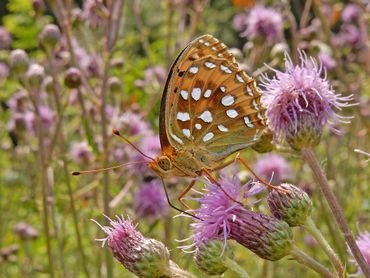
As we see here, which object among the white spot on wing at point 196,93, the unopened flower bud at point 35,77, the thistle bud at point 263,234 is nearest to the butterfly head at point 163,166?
the white spot on wing at point 196,93

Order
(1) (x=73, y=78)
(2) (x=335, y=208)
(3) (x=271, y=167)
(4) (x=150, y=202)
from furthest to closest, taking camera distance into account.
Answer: (3) (x=271, y=167)
(4) (x=150, y=202)
(1) (x=73, y=78)
(2) (x=335, y=208)

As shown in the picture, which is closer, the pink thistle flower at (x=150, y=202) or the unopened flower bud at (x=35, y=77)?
the unopened flower bud at (x=35, y=77)

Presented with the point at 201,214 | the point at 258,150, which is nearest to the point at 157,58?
the point at 258,150

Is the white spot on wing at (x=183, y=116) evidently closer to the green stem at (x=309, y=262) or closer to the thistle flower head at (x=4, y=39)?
the green stem at (x=309, y=262)

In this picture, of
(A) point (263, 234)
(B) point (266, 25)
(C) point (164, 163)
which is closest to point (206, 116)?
(C) point (164, 163)

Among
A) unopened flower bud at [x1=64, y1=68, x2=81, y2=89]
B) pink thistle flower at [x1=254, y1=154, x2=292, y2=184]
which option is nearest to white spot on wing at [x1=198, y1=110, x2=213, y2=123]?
unopened flower bud at [x1=64, y1=68, x2=81, y2=89]

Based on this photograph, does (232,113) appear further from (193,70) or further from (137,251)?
(137,251)
